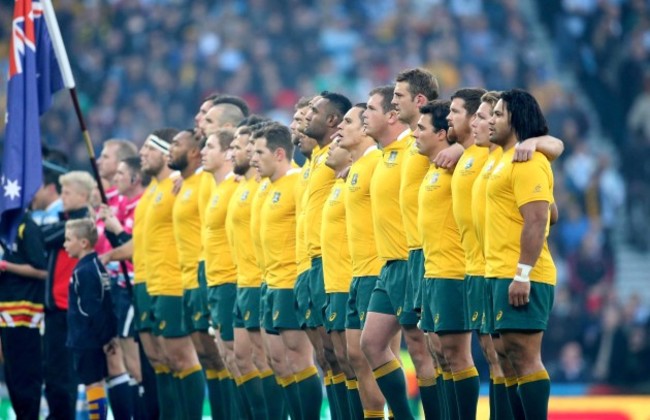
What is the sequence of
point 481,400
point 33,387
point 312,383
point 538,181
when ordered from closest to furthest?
point 538,181, point 312,383, point 33,387, point 481,400

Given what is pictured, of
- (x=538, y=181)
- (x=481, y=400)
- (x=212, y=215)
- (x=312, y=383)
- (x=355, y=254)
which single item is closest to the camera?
(x=538, y=181)

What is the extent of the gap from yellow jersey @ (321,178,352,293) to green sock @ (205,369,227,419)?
2527 millimetres

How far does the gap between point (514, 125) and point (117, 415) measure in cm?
595

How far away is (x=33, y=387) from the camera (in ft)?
45.6

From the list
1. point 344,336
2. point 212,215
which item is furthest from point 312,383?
point 212,215

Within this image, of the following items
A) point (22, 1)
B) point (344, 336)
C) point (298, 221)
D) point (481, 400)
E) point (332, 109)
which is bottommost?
point (481, 400)

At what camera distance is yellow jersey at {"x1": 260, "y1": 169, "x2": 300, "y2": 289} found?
12.1 meters

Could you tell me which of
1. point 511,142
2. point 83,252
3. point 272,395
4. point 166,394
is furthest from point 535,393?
point 83,252

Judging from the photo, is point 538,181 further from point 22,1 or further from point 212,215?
point 22,1

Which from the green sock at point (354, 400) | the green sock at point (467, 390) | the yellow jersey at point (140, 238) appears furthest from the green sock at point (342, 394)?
the yellow jersey at point (140, 238)

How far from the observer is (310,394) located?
11.8 metres

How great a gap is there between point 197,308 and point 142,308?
78cm

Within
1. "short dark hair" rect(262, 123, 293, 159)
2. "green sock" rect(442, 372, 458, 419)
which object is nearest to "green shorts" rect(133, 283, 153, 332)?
"short dark hair" rect(262, 123, 293, 159)

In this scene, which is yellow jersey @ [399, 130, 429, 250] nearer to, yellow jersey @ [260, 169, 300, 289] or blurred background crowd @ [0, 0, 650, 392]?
yellow jersey @ [260, 169, 300, 289]
